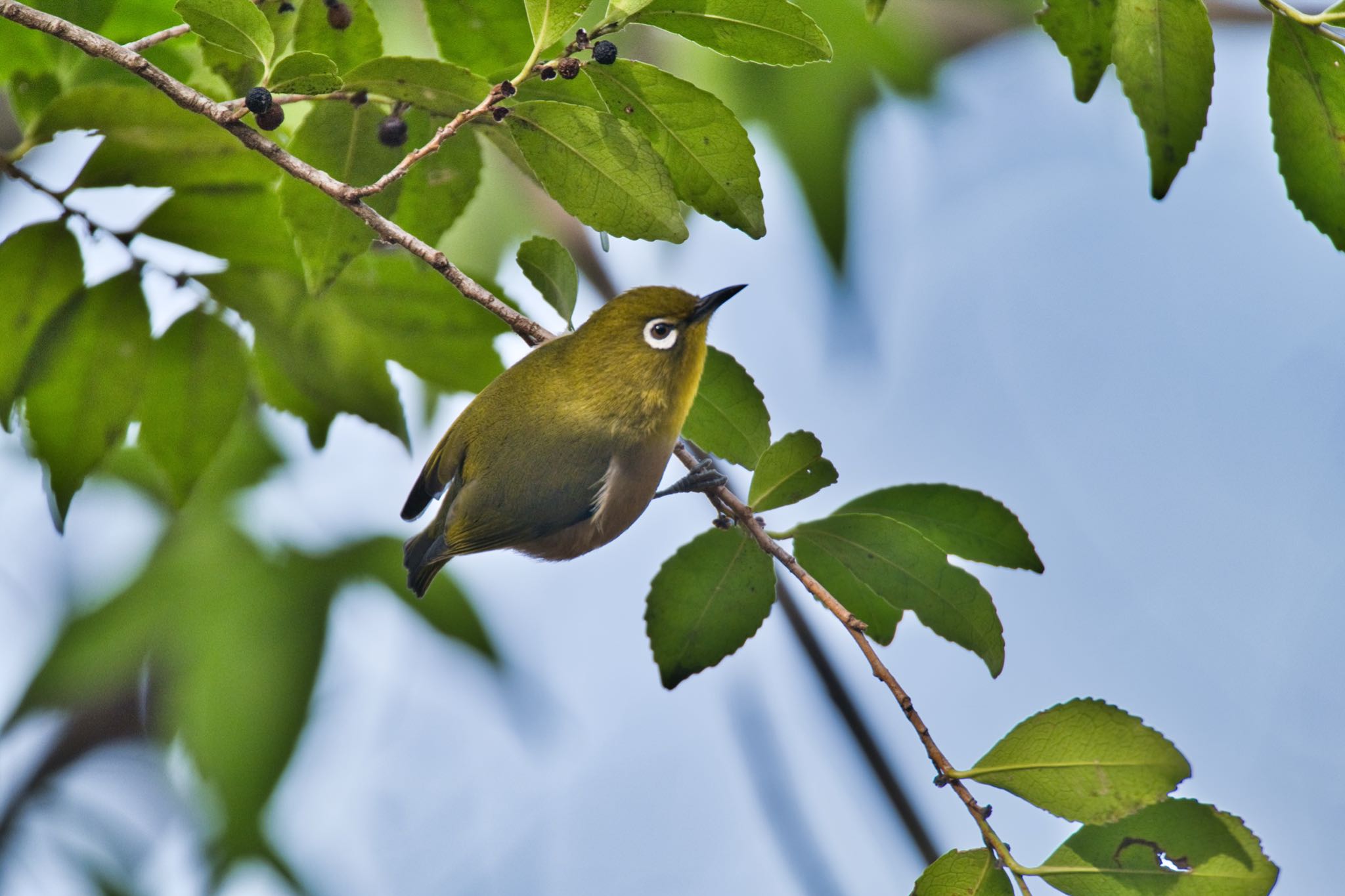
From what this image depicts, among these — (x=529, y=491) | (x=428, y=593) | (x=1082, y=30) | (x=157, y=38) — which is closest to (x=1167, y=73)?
(x=1082, y=30)

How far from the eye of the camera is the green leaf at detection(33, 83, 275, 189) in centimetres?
116

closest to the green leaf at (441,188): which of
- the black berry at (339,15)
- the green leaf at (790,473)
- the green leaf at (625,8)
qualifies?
the black berry at (339,15)

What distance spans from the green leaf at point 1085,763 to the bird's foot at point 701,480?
1.10 feet

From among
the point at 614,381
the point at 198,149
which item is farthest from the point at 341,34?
the point at 614,381

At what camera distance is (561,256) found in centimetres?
110

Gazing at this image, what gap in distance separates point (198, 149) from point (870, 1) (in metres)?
0.72

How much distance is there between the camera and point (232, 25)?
0.93 metres

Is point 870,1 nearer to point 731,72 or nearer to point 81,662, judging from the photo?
point 731,72

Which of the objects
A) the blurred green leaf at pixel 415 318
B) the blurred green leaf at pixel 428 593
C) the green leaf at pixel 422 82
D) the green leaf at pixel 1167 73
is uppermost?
the green leaf at pixel 1167 73

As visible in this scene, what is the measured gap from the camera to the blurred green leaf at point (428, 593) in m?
2.25

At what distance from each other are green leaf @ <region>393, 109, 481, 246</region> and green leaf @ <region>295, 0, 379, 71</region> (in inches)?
4.7

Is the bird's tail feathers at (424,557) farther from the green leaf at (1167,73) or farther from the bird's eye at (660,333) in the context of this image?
the green leaf at (1167,73)

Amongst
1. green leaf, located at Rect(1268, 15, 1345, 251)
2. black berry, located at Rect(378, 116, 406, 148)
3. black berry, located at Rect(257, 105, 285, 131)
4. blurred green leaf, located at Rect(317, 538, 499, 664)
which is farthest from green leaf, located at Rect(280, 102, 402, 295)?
blurred green leaf, located at Rect(317, 538, 499, 664)

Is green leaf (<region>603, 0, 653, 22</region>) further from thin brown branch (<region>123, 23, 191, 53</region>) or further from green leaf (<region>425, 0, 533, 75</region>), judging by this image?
thin brown branch (<region>123, 23, 191, 53</region>)
